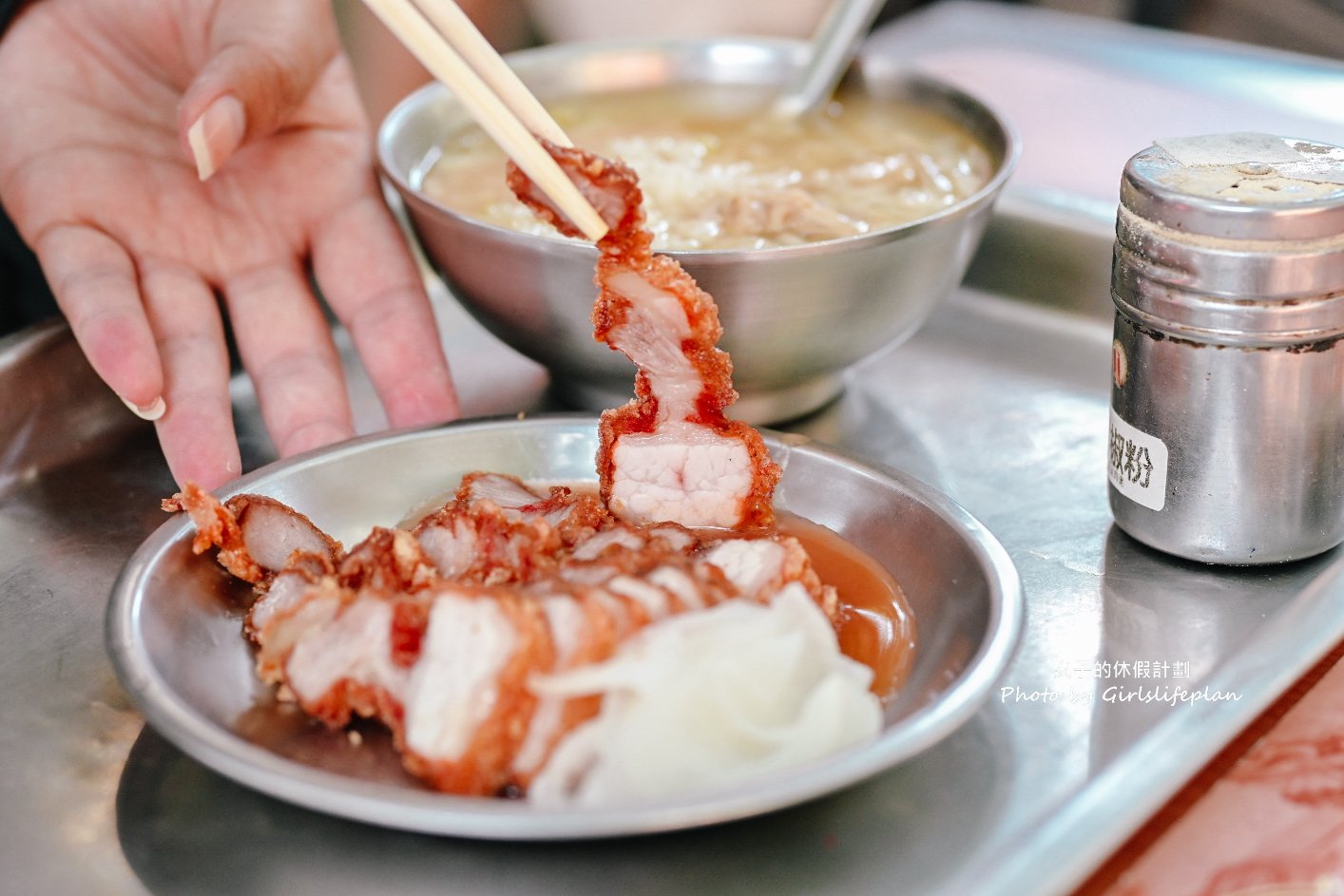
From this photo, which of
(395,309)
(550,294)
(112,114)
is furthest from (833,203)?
(112,114)

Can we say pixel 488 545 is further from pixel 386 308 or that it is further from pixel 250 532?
pixel 386 308

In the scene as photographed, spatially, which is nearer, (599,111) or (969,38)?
(599,111)

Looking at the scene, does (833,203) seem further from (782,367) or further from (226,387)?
(226,387)

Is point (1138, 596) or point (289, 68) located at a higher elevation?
point (289, 68)

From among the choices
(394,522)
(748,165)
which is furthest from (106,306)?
(748,165)

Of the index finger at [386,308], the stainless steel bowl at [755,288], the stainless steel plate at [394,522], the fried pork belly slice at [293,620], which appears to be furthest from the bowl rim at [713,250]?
the fried pork belly slice at [293,620]

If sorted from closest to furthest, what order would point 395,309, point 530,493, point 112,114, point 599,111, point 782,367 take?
point 530,493, point 782,367, point 395,309, point 112,114, point 599,111
